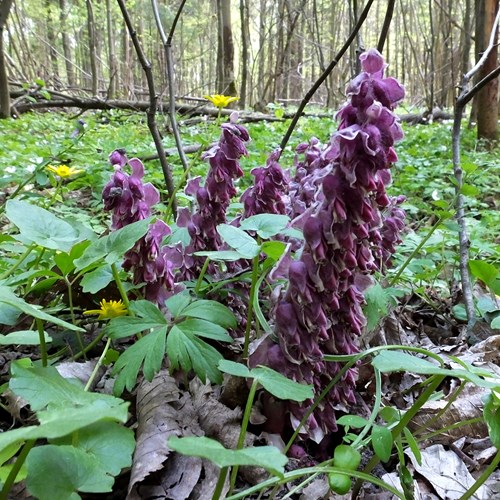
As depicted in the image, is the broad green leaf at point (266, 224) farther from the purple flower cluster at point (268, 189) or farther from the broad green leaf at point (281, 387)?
the broad green leaf at point (281, 387)

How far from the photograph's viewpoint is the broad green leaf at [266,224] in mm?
1195

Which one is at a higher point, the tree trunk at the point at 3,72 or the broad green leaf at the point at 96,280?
the tree trunk at the point at 3,72

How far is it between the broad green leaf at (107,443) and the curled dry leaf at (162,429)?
9.6 inches

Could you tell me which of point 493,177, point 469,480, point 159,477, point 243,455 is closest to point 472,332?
point 469,480

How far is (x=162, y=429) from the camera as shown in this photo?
1.17m

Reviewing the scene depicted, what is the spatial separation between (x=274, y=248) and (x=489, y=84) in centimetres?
719

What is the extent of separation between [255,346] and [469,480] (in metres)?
0.64

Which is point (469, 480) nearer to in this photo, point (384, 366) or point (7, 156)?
point (384, 366)

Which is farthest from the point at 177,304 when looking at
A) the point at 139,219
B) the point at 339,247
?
the point at 339,247

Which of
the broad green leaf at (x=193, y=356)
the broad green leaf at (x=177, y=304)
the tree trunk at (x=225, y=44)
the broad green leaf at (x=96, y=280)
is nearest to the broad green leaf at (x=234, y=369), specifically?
the broad green leaf at (x=193, y=356)

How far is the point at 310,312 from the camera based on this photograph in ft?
3.66

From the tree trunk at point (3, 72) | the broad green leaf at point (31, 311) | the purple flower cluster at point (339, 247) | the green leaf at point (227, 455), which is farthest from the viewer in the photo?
the tree trunk at point (3, 72)

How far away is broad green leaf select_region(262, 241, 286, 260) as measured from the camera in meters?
1.10

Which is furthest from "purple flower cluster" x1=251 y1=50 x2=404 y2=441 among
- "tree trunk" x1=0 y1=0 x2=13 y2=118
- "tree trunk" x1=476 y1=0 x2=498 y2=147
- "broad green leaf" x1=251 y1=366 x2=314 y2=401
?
"tree trunk" x1=0 y1=0 x2=13 y2=118
